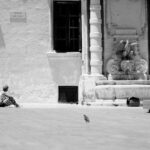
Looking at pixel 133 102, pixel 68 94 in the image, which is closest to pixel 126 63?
pixel 133 102

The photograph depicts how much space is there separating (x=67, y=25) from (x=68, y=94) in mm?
2525

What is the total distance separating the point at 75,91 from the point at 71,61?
3.61ft

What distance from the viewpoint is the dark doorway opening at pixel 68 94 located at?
53.2ft

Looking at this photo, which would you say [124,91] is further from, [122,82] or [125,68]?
[125,68]

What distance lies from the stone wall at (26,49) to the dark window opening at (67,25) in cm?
38

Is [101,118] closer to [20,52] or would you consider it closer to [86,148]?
[86,148]

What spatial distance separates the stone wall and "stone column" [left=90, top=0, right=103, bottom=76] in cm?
171

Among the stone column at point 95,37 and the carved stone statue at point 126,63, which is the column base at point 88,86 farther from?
the carved stone statue at point 126,63

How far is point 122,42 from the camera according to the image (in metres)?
15.5

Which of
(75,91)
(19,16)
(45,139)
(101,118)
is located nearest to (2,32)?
(19,16)

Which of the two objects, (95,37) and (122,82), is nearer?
(122,82)

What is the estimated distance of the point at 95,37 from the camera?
1548 centimetres

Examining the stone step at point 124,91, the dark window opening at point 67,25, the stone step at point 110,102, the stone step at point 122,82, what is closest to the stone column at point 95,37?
the stone step at point 122,82

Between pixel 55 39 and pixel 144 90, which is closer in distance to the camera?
pixel 144 90
